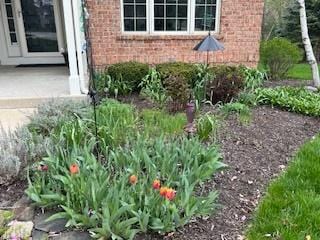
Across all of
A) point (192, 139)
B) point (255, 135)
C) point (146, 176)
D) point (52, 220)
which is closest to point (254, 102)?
point (255, 135)

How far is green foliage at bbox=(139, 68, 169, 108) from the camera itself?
486 centimetres

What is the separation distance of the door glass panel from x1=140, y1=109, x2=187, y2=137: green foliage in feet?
13.3

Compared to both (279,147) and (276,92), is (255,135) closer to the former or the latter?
(279,147)

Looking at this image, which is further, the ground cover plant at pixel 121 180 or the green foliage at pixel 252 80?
the green foliage at pixel 252 80

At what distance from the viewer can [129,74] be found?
5.73 metres

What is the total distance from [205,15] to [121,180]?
5302 mm

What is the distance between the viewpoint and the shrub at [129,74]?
573 cm

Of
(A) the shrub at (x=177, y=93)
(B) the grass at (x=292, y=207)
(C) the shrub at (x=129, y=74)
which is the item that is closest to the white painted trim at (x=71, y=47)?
(C) the shrub at (x=129, y=74)

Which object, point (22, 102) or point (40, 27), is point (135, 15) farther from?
point (22, 102)

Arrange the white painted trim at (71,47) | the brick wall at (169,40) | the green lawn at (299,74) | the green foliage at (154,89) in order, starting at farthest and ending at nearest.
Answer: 1. the green lawn at (299,74)
2. the brick wall at (169,40)
3. the green foliage at (154,89)
4. the white painted trim at (71,47)

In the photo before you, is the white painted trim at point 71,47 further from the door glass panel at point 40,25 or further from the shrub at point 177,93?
the door glass panel at point 40,25

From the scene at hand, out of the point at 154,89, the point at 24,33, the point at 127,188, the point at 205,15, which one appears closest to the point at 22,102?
the point at 154,89

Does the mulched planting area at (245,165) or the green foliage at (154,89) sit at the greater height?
the green foliage at (154,89)

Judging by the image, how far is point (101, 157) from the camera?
300 centimetres
